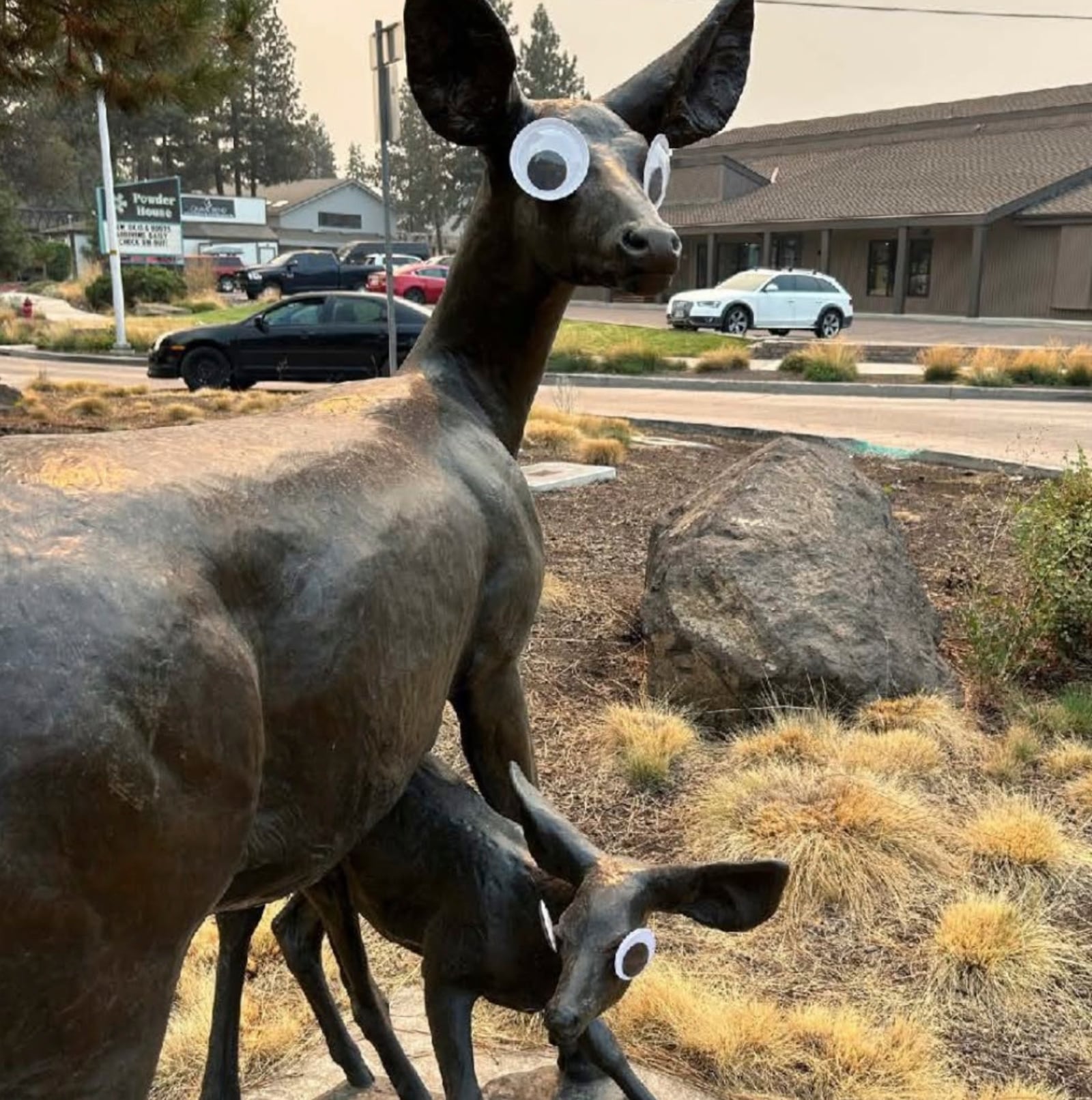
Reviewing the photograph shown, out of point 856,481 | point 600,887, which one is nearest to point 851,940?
point 600,887

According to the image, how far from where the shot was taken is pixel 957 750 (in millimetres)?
5062

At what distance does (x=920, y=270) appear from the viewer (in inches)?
1416

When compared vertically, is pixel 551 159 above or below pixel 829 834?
above

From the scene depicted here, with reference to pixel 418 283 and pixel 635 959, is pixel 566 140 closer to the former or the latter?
pixel 635 959

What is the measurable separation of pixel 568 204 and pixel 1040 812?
362cm

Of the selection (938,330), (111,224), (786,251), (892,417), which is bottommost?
(892,417)

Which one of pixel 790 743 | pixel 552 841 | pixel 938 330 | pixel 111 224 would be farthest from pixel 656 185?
pixel 938 330

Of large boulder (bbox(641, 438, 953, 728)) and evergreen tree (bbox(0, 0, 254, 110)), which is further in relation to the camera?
evergreen tree (bbox(0, 0, 254, 110))

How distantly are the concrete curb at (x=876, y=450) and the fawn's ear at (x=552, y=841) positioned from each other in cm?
802

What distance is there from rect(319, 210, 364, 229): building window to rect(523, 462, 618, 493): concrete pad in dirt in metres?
60.3

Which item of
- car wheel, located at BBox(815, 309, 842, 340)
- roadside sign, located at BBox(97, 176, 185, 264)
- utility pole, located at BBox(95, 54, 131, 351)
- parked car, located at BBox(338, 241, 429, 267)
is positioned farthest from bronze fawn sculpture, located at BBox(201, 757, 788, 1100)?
parked car, located at BBox(338, 241, 429, 267)

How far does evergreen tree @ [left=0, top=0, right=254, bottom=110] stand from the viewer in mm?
7508

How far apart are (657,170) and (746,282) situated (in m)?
26.3

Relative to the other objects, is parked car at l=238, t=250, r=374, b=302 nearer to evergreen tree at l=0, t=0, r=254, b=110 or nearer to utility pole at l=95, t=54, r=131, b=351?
utility pole at l=95, t=54, r=131, b=351
